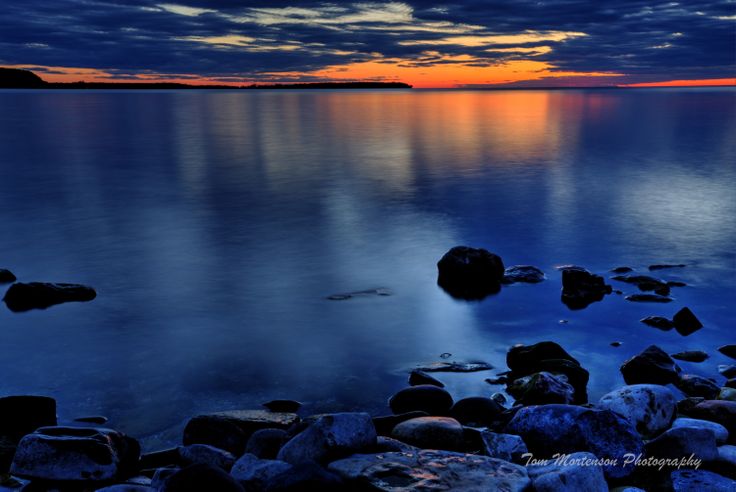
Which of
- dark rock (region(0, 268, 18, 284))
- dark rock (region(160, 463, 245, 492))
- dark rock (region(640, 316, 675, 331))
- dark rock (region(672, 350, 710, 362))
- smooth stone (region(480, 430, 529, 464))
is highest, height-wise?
dark rock (region(160, 463, 245, 492))

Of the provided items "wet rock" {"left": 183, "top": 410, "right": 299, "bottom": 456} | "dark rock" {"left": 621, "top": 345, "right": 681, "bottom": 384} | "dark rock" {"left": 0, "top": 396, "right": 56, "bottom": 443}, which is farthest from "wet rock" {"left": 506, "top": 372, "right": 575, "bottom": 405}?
"dark rock" {"left": 0, "top": 396, "right": 56, "bottom": 443}

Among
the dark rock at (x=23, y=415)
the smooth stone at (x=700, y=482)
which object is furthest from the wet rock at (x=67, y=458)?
the smooth stone at (x=700, y=482)

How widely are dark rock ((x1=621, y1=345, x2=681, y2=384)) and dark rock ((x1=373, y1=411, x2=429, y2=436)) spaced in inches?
126

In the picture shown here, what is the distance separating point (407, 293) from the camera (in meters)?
13.1

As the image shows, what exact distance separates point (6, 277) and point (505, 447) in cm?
1143

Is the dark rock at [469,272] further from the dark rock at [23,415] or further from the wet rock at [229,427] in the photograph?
the dark rock at [23,415]

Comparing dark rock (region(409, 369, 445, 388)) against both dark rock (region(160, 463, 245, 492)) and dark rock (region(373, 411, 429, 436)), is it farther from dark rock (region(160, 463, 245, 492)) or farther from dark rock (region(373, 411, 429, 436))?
dark rock (region(160, 463, 245, 492))

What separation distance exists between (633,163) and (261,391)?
98.3 feet

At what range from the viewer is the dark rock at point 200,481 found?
5633 mm

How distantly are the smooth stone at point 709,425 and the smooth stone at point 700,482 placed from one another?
0.70 m

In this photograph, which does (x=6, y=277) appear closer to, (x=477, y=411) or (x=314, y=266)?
(x=314, y=266)

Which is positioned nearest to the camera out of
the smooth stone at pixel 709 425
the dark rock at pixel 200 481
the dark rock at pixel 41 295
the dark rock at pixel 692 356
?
the dark rock at pixel 200 481

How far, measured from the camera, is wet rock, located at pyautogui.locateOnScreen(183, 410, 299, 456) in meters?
7.34

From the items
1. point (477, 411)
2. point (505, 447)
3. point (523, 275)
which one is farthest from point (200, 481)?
point (523, 275)
